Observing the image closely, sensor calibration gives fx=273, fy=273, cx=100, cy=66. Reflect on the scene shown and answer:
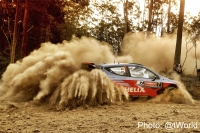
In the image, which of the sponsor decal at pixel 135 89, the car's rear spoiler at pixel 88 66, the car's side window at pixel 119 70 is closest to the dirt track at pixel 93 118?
the sponsor decal at pixel 135 89

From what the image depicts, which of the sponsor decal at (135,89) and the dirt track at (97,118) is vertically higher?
the sponsor decal at (135,89)

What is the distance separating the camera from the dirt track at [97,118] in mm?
6285

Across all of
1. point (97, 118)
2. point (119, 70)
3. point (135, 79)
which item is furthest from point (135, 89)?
point (97, 118)

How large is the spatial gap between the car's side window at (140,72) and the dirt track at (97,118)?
3.94ft

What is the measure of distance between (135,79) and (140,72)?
472 millimetres

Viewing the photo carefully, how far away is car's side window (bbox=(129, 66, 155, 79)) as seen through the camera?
10.4m

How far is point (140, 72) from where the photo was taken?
10508 millimetres

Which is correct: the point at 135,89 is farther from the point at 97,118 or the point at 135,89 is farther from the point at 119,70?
the point at 97,118

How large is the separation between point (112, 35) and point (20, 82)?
4447cm

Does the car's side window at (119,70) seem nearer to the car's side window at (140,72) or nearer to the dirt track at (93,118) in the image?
the car's side window at (140,72)

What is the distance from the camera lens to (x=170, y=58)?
27.1 meters

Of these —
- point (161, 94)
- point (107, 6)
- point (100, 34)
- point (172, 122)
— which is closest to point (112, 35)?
point (100, 34)

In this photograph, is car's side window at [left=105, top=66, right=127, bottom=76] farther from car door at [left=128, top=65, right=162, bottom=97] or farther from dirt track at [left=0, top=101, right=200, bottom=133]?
dirt track at [left=0, top=101, right=200, bottom=133]

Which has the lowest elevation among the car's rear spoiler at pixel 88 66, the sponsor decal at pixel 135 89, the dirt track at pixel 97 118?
the dirt track at pixel 97 118
